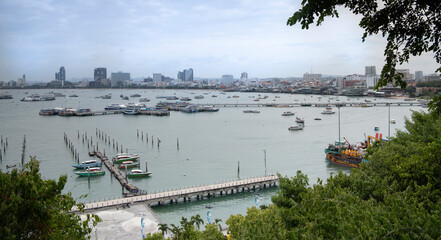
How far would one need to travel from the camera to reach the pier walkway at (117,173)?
14273mm

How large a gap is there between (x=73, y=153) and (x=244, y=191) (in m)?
11.2

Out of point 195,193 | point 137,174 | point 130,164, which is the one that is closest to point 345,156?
point 195,193

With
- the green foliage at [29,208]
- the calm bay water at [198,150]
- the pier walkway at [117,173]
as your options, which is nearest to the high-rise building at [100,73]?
the calm bay water at [198,150]

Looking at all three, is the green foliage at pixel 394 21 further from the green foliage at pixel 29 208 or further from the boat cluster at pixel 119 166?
the boat cluster at pixel 119 166

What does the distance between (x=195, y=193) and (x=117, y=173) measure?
469 cm

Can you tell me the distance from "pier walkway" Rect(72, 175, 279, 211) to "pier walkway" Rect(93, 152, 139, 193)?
1172 mm

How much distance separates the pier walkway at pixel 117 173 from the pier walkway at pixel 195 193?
3.85ft

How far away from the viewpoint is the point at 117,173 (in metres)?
16.7

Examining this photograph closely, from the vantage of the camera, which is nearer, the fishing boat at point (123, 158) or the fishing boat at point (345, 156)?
the fishing boat at point (345, 156)

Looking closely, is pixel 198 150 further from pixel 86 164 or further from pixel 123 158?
pixel 86 164

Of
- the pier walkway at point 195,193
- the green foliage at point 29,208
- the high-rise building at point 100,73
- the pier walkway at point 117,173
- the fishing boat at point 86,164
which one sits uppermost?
the high-rise building at point 100,73

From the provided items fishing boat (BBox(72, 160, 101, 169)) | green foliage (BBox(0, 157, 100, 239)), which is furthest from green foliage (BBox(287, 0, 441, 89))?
fishing boat (BBox(72, 160, 101, 169))

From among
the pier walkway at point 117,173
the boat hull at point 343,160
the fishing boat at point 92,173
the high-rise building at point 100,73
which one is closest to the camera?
the pier walkway at point 117,173

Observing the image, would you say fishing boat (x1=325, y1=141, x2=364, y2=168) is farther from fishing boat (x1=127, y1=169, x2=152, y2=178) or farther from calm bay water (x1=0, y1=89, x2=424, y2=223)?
fishing boat (x1=127, y1=169, x2=152, y2=178)
